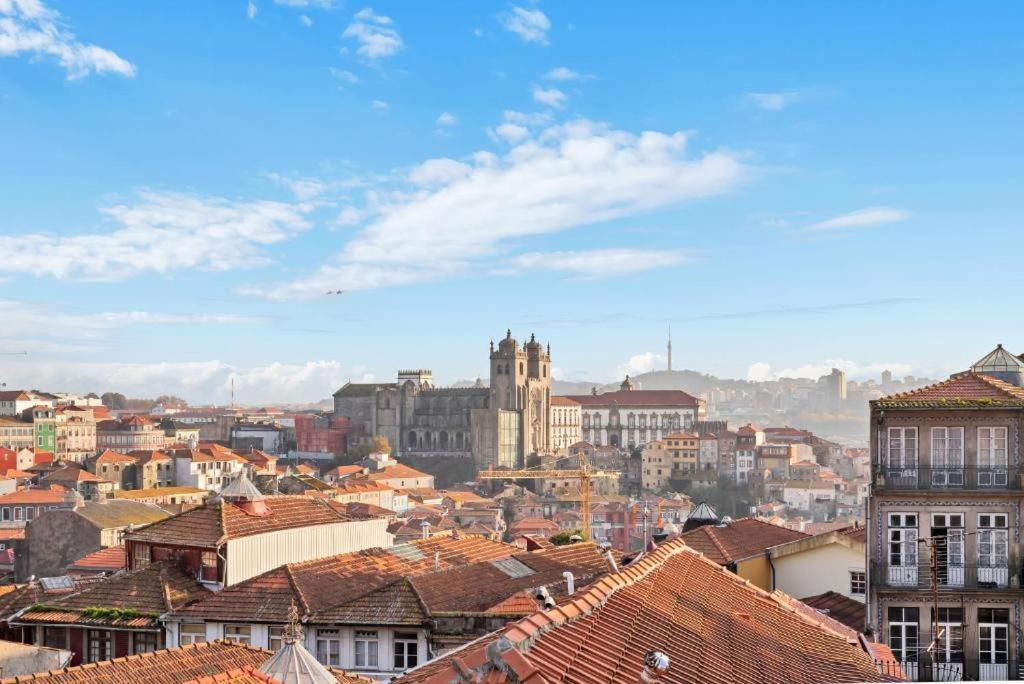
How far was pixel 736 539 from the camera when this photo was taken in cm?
1905

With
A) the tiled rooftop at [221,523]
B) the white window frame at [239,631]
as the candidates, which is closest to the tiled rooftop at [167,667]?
the white window frame at [239,631]

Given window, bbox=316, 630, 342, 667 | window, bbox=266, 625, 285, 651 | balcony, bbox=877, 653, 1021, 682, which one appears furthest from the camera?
window, bbox=266, 625, 285, 651

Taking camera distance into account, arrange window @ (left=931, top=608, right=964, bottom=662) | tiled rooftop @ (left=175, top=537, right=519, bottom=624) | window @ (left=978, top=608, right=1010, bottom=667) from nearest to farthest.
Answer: window @ (left=931, top=608, right=964, bottom=662) < window @ (left=978, top=608, right=1010, bottom=667) < tiled rooftop @ (left=175, top=537, right=519, bottom=624)

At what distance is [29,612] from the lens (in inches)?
694

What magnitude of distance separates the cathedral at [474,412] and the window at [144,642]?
99595 millimetres

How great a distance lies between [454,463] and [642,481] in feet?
65.6

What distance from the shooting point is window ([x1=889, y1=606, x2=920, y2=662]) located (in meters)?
14.5

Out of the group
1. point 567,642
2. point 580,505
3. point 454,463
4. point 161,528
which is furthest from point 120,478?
point 567,642

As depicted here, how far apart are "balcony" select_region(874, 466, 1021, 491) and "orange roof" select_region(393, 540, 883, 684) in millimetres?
2910

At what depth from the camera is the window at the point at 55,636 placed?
17.5 metres

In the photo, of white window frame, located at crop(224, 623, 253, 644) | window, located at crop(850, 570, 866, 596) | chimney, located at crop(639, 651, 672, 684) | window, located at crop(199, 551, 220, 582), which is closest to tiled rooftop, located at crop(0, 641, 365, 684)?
white window frame, located at crop(224, 623, 253, 644)

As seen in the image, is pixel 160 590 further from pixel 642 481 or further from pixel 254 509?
pixel 642 481

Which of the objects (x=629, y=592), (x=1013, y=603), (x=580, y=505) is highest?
(x=629, y=592)

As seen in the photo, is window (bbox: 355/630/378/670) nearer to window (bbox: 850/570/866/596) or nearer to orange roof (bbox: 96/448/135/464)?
window (bbox: 850/570/866/596)
